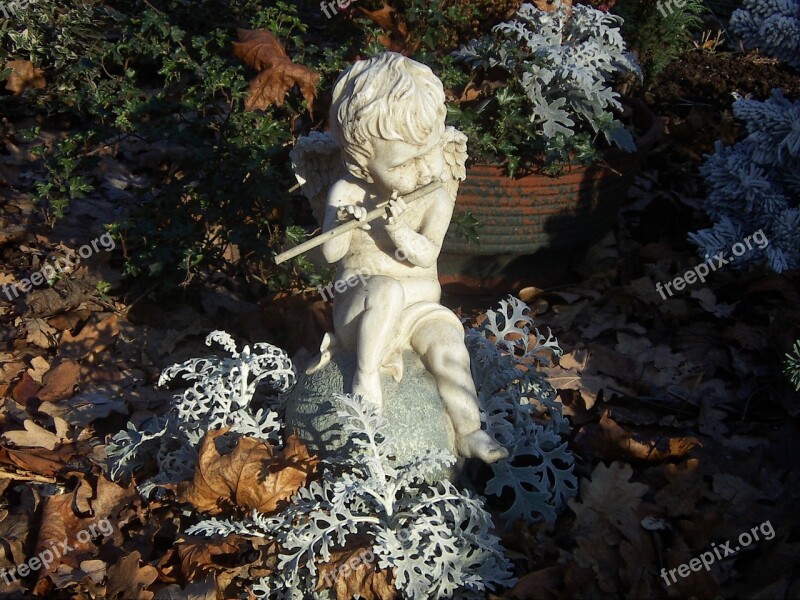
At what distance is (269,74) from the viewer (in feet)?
12.3

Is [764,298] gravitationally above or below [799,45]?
below

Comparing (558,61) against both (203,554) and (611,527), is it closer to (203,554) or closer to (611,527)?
(611,527)

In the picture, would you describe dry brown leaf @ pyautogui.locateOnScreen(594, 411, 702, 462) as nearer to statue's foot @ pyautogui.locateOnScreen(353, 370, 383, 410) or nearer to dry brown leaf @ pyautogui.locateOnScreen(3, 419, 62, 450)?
statue's foot @ pyautogui.locateOnScreen(353, 370, 383, 410)

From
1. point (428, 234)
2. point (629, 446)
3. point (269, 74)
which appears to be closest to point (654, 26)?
point (269, 74)

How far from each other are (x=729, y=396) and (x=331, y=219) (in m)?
2.26

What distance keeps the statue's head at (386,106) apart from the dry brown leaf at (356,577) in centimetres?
129

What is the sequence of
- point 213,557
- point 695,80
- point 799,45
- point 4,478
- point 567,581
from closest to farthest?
1. point 567,581
2. point 213,557
3. point 4,478
4. point 799,45
5. point 695,80

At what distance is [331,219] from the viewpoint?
8.76ft

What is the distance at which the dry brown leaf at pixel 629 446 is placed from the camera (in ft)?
10.1

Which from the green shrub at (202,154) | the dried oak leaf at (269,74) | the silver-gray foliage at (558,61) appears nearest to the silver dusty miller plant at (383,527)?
the green shrub at (202,154)

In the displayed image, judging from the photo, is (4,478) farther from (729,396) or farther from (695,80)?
(695,80)

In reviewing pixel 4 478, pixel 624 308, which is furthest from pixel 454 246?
pixel 4 478

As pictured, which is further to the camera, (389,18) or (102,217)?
(102,217)

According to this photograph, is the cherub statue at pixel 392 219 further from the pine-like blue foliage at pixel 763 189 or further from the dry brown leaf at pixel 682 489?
the pine-like blue foliage at pixel 763 189
